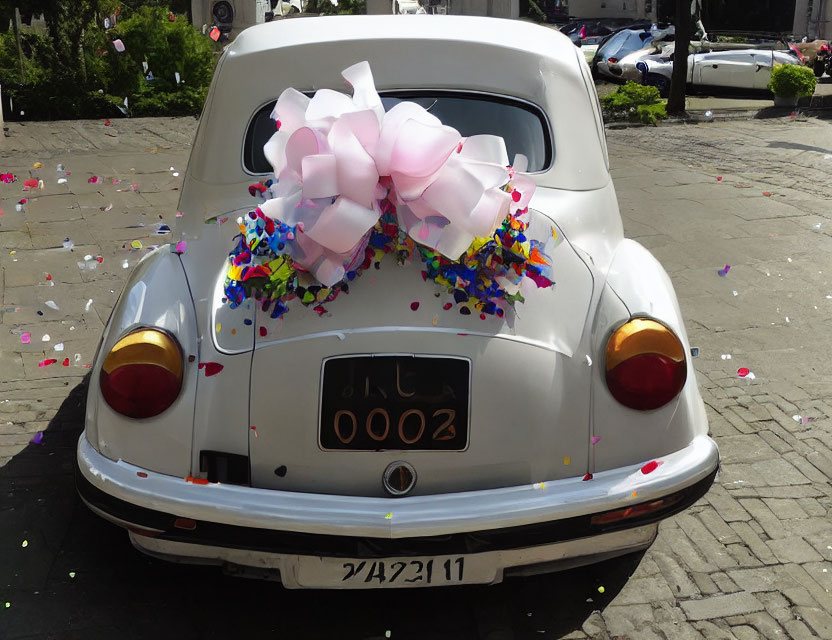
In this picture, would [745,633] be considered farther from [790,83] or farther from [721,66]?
[721,66]

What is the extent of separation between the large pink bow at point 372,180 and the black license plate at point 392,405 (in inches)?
A: 12.6

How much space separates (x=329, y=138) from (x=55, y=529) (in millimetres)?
1863

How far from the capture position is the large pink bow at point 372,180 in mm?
2836

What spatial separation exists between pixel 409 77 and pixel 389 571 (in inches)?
76.4

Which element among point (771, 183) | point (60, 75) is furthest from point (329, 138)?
point (60, 75)

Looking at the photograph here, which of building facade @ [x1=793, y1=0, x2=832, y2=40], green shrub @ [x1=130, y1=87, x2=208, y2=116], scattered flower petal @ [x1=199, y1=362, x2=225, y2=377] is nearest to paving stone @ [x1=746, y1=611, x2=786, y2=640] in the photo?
scattered flower petal @ [x1=199, y1=362, x2=225, y2=377]

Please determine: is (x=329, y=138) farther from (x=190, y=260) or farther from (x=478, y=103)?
(x=478, y=103)

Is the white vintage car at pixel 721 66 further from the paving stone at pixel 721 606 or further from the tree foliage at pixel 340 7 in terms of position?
the tree foliage at pixel 340 7

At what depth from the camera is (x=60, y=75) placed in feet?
48.9

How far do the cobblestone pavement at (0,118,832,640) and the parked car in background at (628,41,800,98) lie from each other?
362 inches

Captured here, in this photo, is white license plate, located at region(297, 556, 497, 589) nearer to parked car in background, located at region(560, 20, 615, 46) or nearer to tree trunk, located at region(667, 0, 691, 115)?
tree trunk, located at region(667, 0, 691, 115)

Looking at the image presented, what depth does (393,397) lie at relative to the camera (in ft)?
9.07

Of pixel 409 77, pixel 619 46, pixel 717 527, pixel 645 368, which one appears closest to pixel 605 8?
pixel 619 46

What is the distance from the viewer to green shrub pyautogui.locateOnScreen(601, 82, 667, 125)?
14406 millimetres
